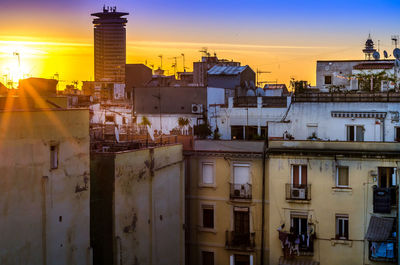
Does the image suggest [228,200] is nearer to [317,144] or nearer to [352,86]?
[317,144]

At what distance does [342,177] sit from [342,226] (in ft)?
7.40

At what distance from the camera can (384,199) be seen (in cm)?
2656

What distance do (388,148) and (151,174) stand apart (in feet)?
36.0

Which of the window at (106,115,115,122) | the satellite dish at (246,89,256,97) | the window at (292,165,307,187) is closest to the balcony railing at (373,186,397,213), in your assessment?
the window at (292,165,307,187)

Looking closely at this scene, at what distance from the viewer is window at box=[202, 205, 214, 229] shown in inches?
1183

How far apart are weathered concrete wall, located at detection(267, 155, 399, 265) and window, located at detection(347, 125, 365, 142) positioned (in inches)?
173

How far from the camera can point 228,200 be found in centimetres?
2947

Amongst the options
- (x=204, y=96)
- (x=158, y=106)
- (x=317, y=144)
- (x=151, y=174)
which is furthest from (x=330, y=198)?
(x=158, y=106)

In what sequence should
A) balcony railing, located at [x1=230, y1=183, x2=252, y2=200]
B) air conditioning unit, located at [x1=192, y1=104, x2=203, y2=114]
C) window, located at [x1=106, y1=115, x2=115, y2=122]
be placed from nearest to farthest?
balcony railing, located at [x1=230, y1=183, x2=252, y2=200], air conditioning unit, located at [x1=192, y1=104, x2=203, y2=114], window, located at [x1=106, y1=115, x2=115, y2=122]

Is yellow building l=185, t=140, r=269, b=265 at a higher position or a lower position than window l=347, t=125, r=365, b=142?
lower

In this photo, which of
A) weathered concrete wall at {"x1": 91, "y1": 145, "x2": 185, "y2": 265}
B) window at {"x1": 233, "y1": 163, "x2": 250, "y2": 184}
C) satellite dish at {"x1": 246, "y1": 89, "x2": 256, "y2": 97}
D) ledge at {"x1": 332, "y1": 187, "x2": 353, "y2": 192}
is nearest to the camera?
weathered concrete wall at {"x1": 91, "y1": 145, "x2": 185, "y2": 265}

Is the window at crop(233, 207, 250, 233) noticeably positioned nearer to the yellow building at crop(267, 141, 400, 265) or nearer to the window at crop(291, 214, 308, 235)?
the yellow building at crop(267, 141, 400, 265)

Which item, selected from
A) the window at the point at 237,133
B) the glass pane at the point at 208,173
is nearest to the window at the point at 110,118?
the window at the point at 237,133

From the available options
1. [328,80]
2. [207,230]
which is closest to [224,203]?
[207,230]
